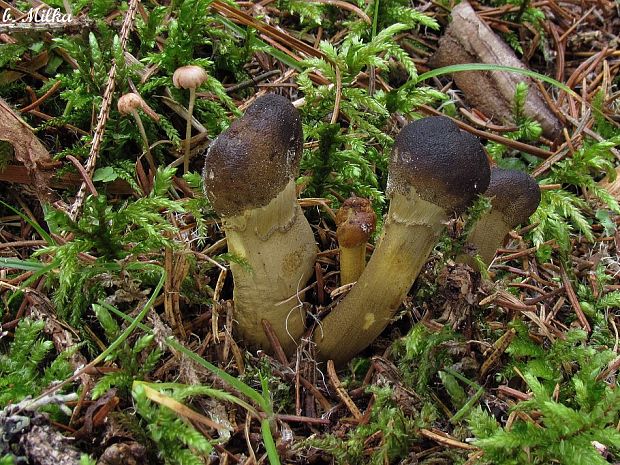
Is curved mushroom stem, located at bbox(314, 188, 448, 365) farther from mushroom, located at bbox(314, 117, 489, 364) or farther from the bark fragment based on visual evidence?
the bark fragment

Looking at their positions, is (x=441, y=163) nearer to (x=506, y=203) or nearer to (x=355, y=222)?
(x=355, y=222)

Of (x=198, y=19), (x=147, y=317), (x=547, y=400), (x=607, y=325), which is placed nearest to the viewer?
(x=547, y=400)

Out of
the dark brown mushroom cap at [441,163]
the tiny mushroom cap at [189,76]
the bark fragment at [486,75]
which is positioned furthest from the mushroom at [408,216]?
the bark fragment at [486,75]

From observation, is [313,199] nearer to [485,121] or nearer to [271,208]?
[271,208]

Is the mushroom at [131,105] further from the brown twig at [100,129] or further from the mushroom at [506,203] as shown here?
the mushroom at [506,203]

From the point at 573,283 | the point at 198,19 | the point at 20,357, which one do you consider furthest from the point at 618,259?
the point at 20,357

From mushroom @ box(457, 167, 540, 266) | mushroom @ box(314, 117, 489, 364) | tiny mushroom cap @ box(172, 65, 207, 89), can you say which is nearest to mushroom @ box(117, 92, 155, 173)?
tiny mushroom cap @ box(172, 65, 207, 89)
